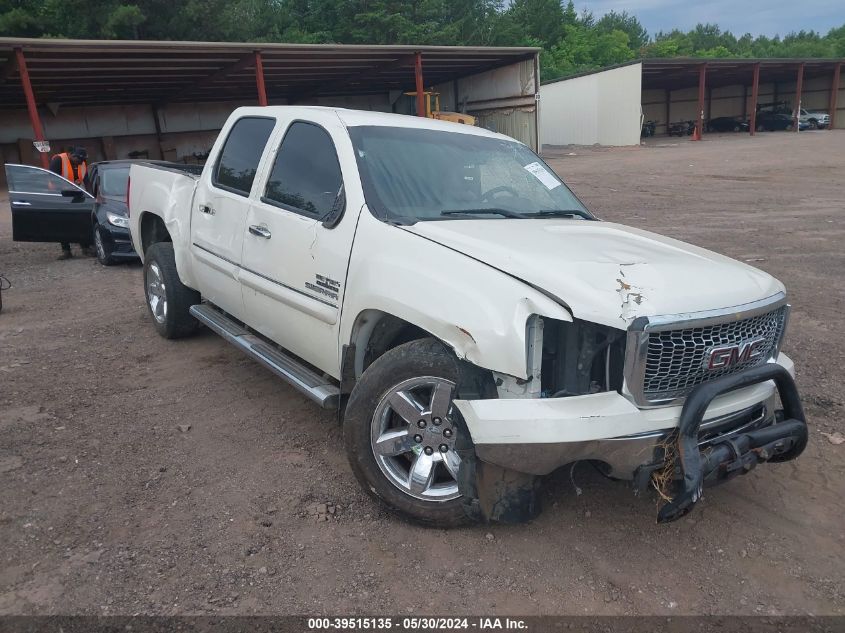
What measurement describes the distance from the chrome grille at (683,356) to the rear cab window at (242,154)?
116 inches

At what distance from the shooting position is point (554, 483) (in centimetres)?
354

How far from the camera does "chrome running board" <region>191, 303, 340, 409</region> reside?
11.7 feet

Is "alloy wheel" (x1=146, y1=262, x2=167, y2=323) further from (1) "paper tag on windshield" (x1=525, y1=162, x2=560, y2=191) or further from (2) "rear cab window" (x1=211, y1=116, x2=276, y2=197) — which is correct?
(1) "paper tag on windshield" (x1=525, y1=162, x2=560, y2=191)

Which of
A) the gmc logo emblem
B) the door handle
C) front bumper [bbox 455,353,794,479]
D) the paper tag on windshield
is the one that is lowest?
front bumper [bbox 455,353,794,479]

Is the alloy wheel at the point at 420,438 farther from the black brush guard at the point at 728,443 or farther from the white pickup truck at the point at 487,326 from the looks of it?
the black brush guard at the point at 728,443

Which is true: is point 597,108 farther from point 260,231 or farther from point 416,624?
point 416,624

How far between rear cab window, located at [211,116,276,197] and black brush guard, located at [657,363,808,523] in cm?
314

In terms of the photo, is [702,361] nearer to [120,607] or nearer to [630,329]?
[630,329]

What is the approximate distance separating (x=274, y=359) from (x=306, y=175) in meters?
1.13

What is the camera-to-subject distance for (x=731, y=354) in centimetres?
280

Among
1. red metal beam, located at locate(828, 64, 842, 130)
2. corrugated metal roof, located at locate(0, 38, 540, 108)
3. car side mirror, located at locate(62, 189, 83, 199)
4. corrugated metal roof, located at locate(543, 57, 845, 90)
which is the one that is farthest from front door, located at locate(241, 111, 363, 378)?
red metal beam, located at locate(828, 64, 842, 130)

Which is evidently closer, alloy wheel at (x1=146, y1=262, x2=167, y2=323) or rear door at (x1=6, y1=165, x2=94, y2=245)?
alloy wheel at (x1=146, y1=262, x2=167, y2=323)

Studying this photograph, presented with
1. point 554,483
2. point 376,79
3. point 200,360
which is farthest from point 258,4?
point 554,483

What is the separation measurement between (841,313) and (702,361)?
456 centimetres
